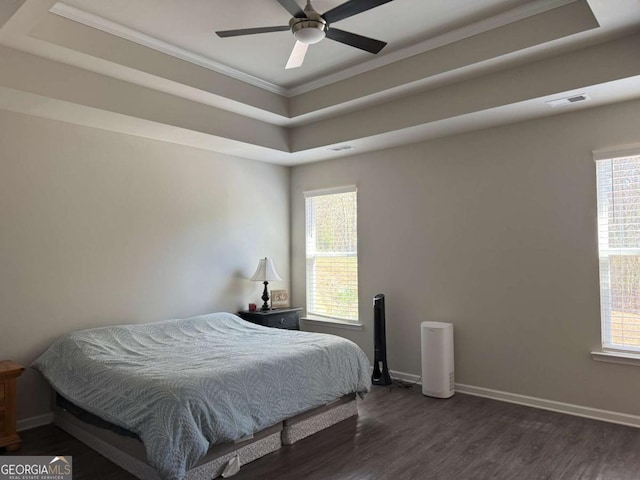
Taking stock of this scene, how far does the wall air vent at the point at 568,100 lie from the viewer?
351 cm

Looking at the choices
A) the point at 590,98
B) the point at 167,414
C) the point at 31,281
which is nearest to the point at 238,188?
the point at 31,281

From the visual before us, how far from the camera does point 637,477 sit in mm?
2734

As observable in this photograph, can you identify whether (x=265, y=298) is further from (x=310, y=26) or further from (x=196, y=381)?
(x=310, y=26)

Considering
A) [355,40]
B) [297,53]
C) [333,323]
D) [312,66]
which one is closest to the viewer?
[355,40]

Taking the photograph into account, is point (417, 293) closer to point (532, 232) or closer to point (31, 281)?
point (532, 232)

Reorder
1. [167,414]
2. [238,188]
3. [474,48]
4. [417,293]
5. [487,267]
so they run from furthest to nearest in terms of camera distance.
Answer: [238,188] → [417,293] → [487,267] → [474,48] → [167,414]

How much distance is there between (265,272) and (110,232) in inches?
68.5

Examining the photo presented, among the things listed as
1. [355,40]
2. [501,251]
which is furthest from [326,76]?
[501,251]

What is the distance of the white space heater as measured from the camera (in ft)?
13.9

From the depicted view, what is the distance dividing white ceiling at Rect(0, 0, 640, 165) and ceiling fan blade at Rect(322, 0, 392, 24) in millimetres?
489

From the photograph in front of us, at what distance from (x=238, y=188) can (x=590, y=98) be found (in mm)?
3626

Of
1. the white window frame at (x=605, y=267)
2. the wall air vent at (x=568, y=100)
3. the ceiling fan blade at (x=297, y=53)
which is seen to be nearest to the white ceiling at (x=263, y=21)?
the ceiling fan blade at (x=297, y=53)

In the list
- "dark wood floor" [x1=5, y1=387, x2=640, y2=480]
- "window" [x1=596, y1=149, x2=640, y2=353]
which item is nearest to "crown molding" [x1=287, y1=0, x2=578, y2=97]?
"window" [x1=596, y1=149, x2=640, y2=353]

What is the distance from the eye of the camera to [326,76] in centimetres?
442
